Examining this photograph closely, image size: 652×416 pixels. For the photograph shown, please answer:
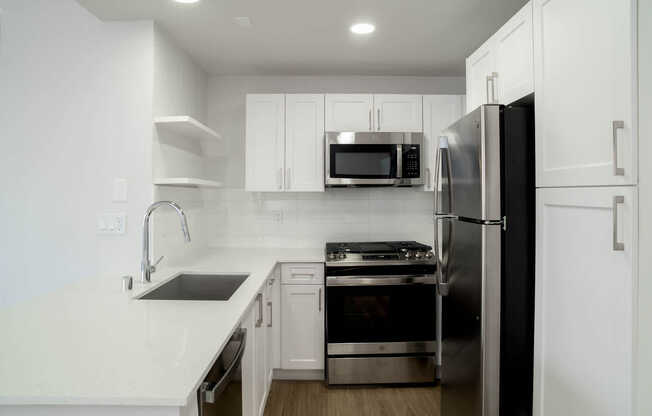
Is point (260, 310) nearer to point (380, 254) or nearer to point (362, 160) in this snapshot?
point (380, 254)

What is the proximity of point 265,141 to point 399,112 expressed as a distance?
3.51 feet

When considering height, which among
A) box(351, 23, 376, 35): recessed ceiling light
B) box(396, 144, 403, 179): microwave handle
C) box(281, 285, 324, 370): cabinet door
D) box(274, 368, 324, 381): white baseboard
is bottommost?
box(274, 368, 324, 381): white baseboard

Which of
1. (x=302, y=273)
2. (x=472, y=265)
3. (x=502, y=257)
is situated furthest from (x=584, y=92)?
(x=302, y=273)

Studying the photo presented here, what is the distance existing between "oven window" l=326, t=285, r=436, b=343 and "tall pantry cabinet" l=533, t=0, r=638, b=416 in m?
1.17

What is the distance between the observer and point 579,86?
3.98ft

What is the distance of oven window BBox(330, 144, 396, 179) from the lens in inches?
112

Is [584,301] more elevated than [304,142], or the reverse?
[304,142]

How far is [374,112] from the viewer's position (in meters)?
2.93

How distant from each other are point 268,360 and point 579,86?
221 centimetres

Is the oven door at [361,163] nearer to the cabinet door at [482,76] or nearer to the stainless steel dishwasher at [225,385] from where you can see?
the cabinet door at [482,76]

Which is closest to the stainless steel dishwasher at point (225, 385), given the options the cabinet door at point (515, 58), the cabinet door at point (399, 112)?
the cabinet door at point (515, 58)

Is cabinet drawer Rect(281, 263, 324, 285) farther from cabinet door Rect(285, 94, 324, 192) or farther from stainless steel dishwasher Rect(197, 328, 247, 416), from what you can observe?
stainless steel dishwasher Rect(197, 328, 247, 416)

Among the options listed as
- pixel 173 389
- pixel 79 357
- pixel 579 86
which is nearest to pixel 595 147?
pixel 579 86

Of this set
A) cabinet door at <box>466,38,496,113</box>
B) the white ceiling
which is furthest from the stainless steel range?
the white ceiling
